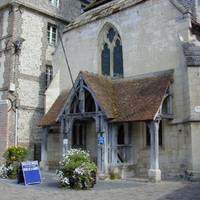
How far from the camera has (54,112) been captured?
18.9 metres

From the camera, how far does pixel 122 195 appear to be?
10680 millimetres

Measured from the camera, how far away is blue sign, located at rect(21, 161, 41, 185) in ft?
43.3

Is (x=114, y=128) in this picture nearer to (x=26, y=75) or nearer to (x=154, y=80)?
(x=154, y=80)

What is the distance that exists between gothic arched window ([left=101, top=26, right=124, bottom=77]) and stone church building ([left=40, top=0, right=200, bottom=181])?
53 mm

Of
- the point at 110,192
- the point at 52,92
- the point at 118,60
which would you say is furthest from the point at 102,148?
the point at 52,92

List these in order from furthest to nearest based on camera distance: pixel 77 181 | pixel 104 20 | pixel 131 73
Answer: pixel 104 20, pixel 131 73, pixel 77 181

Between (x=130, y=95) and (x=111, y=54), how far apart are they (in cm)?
375

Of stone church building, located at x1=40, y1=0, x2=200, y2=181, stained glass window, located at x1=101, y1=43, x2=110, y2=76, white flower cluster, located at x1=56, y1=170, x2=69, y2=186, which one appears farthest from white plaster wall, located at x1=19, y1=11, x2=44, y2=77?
white flower cluster, located at x1=56, y1=170, x2=69, y2=186

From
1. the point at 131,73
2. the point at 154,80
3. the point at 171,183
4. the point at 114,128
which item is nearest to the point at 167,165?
the point at 171,183

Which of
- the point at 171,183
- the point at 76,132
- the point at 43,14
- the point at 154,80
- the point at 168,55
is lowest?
the point at 171,183

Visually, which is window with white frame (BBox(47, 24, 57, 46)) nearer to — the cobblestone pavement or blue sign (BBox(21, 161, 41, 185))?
blue sign (BBox(21, 161, 41, 185))

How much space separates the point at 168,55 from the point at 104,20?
482 centimetres

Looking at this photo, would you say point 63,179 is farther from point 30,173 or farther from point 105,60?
point 105,60

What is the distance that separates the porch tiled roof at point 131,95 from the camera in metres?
14.7
